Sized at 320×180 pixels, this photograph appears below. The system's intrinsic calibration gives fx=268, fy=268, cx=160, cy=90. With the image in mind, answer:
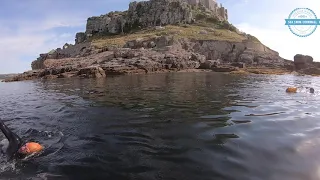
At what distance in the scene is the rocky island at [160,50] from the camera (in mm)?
60078

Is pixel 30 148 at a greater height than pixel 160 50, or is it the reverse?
pixel 160 50

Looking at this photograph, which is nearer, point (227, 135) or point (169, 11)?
point (227, 135)

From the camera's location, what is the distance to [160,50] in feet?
241

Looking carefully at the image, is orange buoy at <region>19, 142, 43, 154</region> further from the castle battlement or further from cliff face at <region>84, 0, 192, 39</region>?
the castle battlement

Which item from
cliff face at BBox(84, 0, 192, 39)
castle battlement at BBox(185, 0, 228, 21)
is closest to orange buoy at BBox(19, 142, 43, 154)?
cliff face at BBox(84, 0, 192, 39)

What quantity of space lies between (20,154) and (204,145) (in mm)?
5596

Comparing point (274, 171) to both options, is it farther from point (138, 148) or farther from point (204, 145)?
point (138, 148)

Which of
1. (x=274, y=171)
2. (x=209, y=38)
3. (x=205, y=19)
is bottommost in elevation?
(x=274, y=171)

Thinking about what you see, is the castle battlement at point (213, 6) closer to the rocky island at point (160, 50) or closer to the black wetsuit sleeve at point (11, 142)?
the rocky island at point (160, 50)

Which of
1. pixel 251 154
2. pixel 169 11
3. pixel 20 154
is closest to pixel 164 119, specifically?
pixel 251 154

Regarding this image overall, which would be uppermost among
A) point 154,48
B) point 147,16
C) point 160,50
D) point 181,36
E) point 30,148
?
point 147,16

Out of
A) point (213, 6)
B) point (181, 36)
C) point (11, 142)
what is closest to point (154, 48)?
point (181, 36)

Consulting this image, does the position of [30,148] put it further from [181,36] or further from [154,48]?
[181,36]

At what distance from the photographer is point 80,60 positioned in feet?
222
